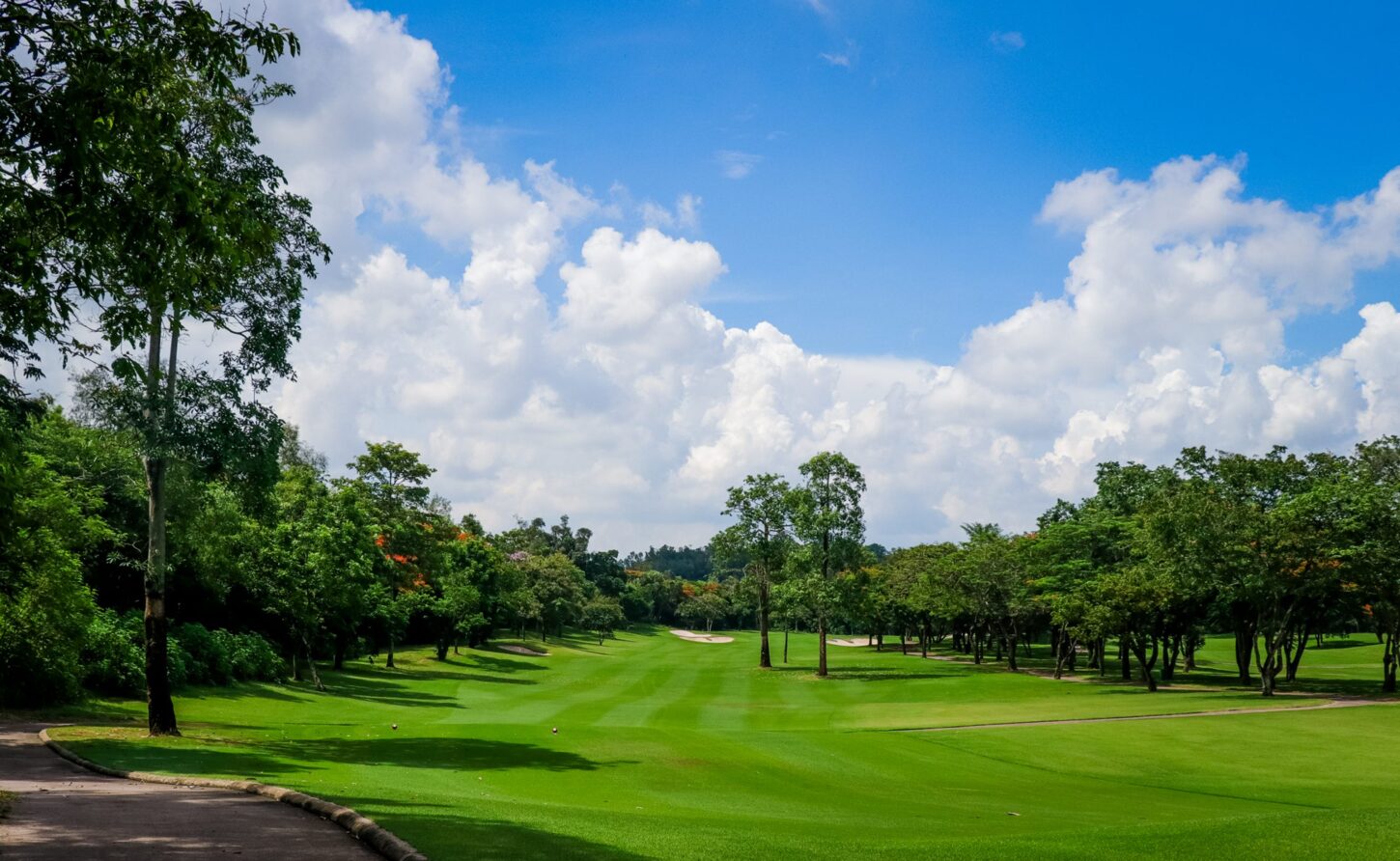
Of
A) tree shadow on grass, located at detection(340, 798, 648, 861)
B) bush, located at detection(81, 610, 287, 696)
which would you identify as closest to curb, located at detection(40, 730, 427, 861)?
tree shadow on grass, located at detection(340, 798, 648, 861)

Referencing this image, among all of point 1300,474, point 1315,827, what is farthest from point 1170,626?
point 1315,827

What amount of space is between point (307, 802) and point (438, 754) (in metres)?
10.9

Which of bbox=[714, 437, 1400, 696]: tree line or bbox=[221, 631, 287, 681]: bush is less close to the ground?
bbox=[714, 437, 1400, 696]: tree line

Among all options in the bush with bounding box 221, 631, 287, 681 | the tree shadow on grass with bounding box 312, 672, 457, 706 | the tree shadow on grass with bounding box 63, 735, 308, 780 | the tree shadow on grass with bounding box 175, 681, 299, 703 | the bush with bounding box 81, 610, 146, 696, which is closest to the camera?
the tree shadow on grass with bounding box 63, 735, 308, 780

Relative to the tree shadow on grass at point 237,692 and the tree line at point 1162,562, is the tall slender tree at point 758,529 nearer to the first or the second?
the tree line at point 1162,562

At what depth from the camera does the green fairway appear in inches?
518

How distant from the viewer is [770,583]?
2694 inches

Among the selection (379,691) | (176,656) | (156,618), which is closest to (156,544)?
(156,618)

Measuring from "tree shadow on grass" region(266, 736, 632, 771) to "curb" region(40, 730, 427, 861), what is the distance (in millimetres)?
4259

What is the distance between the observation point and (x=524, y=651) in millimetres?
92938

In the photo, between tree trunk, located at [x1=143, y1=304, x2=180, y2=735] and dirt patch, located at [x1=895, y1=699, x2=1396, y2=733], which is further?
dirt patch, located at [x1=895, y1=699, x2=1396, y2=733]

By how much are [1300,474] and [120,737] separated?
62.5 metres

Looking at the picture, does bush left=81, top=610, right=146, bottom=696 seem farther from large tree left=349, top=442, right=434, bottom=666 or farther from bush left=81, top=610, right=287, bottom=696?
large tree left=349, top=442, right=434, bottom=666

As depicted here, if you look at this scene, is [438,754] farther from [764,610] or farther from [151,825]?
[764,610]
